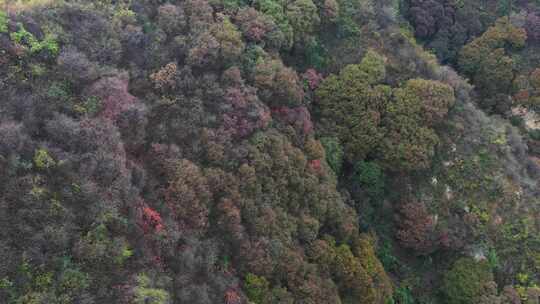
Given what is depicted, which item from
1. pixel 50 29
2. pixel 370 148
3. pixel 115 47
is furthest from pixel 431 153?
pixel 50 29

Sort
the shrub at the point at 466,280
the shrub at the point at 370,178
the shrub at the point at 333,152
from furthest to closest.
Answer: the shrub at the point at 370,178 → the shrub at the point at 333,152 → the shrub at the point at 466,280

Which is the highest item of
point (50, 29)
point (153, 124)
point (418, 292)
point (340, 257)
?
point (50, 29)

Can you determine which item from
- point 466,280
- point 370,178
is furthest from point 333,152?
point 466,280

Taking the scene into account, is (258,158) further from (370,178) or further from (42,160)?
(42,160)

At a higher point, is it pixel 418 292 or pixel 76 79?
pixel 76 79

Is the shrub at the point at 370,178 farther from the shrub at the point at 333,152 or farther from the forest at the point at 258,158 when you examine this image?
the shrub at the point at 333,152

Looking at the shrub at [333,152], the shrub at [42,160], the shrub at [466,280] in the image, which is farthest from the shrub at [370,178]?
the shrub at [42,160]

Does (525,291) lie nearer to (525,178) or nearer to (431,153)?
(525,178)

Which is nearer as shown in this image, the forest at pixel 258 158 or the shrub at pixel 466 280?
the forest at pixel 258 158
